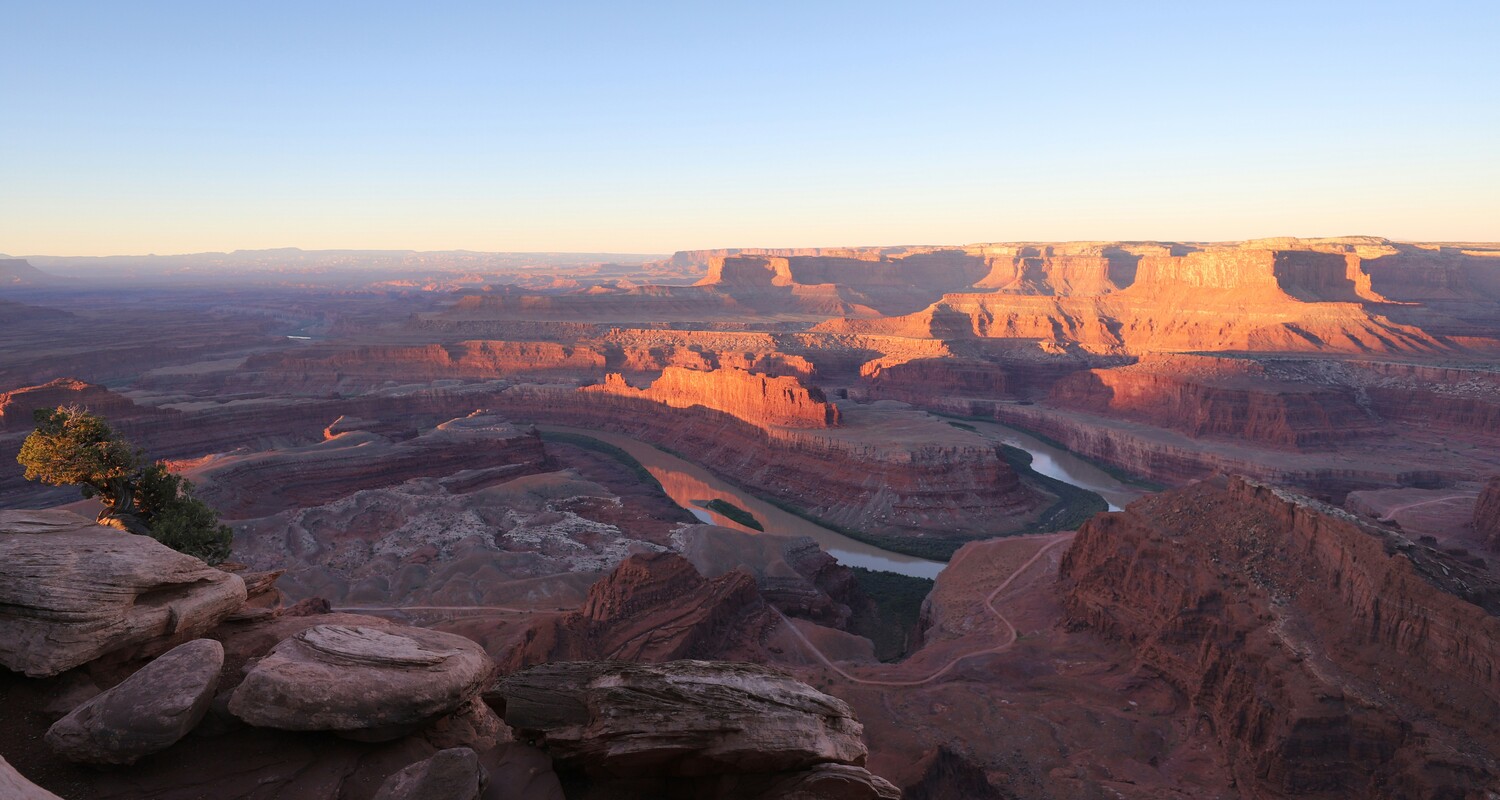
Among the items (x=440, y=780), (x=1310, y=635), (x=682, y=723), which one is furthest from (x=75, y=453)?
(x=1310, y=635)

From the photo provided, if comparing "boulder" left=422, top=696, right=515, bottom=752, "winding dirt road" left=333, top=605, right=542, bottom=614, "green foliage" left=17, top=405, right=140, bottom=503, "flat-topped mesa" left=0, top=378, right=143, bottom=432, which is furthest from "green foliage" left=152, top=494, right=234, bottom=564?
"flat-topped mesa" left=0, top=378, right=143, bottom=432

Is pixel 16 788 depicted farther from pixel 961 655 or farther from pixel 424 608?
pixel 424 608

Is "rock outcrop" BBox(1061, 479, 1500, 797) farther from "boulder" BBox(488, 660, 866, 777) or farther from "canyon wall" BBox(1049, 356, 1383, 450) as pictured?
"canyon wall" BBox(1049, 356, 1383, 450)

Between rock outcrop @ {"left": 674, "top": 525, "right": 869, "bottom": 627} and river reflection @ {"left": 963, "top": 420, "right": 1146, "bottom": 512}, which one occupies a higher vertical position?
rock outcrop @ {"left": 674, "top": 525, "right": 869, "bottom": 627}

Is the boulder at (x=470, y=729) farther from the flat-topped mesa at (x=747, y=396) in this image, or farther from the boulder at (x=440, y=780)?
the flat-topped mesa at (x=747, y=396)

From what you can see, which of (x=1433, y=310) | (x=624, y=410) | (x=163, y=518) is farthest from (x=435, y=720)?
(x=1433, y=310)

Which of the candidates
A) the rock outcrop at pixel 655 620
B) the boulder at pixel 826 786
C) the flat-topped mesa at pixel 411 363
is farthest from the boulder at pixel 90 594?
the flat-topped mesa at pixel 411 363

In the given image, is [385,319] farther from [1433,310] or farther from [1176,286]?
[1433,310]

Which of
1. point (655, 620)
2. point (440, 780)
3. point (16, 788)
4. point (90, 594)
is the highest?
point (90, 594)
